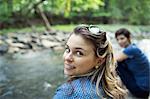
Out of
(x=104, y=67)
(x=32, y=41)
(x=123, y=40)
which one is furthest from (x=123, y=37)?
(x=32, y=41)

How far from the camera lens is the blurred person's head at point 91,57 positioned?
2.14 metres

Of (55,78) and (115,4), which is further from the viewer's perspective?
(115,4)

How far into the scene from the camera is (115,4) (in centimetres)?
2306

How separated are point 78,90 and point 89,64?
17 cm

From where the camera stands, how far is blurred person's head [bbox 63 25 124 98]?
214cm

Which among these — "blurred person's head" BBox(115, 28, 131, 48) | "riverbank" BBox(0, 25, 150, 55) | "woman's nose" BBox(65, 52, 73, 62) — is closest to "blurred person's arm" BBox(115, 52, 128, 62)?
"blurred person's head" BBox(115, 28, 131, 48)

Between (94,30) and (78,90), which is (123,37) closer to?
(94,30)

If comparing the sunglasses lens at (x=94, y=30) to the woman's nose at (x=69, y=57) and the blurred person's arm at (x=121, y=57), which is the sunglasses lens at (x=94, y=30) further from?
the blurred person's arm at (x=121, y=57)

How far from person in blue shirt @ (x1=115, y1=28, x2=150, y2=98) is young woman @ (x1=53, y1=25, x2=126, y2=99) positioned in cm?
344

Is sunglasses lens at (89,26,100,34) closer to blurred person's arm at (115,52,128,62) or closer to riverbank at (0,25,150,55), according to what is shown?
blurred person's arm at (115,52,128,62)

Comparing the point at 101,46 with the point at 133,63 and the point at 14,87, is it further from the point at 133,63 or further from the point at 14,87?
the point at 14,87

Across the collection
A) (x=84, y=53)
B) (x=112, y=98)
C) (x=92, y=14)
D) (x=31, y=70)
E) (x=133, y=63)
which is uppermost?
(x=84, y=53)

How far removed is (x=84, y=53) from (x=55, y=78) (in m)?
5.71

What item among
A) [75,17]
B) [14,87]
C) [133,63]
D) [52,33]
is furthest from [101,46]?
[75,17]
